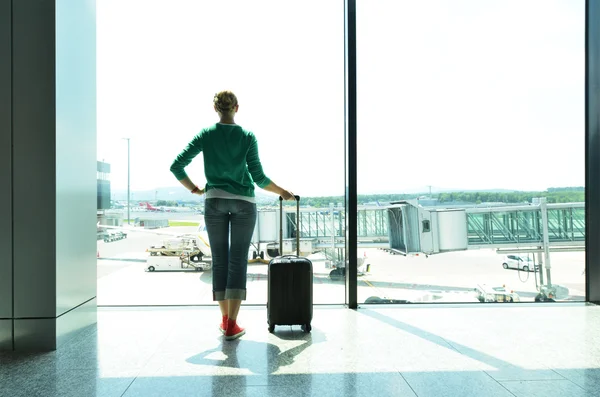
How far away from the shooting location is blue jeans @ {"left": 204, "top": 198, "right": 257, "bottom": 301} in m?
2.54

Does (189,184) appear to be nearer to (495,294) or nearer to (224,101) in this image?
(224,101)

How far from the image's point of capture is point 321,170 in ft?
11.2

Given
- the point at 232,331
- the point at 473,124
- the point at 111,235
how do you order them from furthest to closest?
1. the point at 473,124
2. the point at 111,235
3. the point at 232,331

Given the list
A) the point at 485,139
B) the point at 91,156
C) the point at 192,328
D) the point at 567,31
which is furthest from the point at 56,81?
the point at 567,31

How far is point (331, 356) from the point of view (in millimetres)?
2170

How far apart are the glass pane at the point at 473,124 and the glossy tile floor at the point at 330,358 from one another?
791 millimetres

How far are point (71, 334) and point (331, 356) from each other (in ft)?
A: 4.75

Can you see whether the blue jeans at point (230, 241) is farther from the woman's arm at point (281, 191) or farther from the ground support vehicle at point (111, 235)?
the ground support vehicle at point (111, 235)

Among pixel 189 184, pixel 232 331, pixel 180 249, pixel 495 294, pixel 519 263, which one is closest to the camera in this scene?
pixel 232 331

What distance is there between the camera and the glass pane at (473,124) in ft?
11.4

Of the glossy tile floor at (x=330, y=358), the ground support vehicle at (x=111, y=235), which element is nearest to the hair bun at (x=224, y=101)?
the glossy tile floor at (x=330, y=358)

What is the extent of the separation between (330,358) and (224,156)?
1.20 metres

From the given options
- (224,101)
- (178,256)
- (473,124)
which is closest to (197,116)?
(224,101)

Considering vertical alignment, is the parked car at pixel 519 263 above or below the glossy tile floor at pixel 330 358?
above
